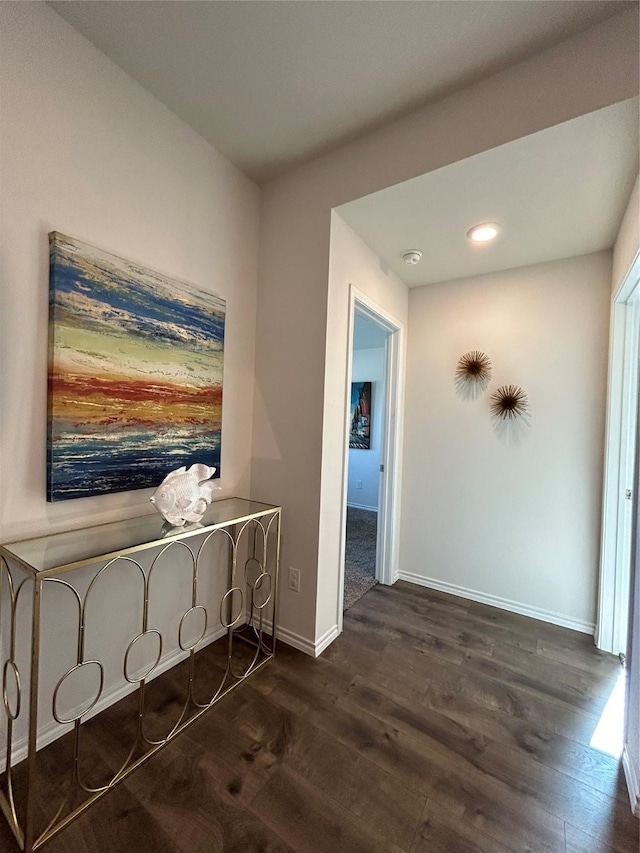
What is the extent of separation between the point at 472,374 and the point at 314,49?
6.35 ft

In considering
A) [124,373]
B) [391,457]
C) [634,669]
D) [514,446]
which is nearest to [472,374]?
[514,446]

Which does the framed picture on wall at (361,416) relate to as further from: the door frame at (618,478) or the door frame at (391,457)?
the door frame at (618,478)

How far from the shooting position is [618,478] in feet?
6.30

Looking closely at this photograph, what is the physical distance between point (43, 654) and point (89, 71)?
2194 millimetres

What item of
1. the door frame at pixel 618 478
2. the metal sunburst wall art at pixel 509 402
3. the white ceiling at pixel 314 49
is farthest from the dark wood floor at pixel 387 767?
the white ceiling at pixel 314 49

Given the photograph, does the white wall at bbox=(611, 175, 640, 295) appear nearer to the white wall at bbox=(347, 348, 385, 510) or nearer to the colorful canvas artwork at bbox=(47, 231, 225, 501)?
the colorful canvas artwork at bbox=(47, 231, 225, 501)

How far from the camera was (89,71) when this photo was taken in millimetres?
1332

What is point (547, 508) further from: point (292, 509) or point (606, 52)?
point (606, 52)

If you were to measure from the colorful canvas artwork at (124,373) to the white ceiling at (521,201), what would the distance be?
42.3 inches

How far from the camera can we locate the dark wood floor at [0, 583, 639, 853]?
103cm

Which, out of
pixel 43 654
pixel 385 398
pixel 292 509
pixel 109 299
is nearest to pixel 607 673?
pixel 292 509

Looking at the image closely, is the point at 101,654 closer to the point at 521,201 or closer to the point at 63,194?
the point at 63,194

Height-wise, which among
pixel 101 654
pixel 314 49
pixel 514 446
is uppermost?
pixel 314 49

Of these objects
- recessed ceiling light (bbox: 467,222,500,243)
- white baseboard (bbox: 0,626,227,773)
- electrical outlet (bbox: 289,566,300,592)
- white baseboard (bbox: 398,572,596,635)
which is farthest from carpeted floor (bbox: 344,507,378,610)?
recessed ceiling light (bbox: 467,222,500,243)
